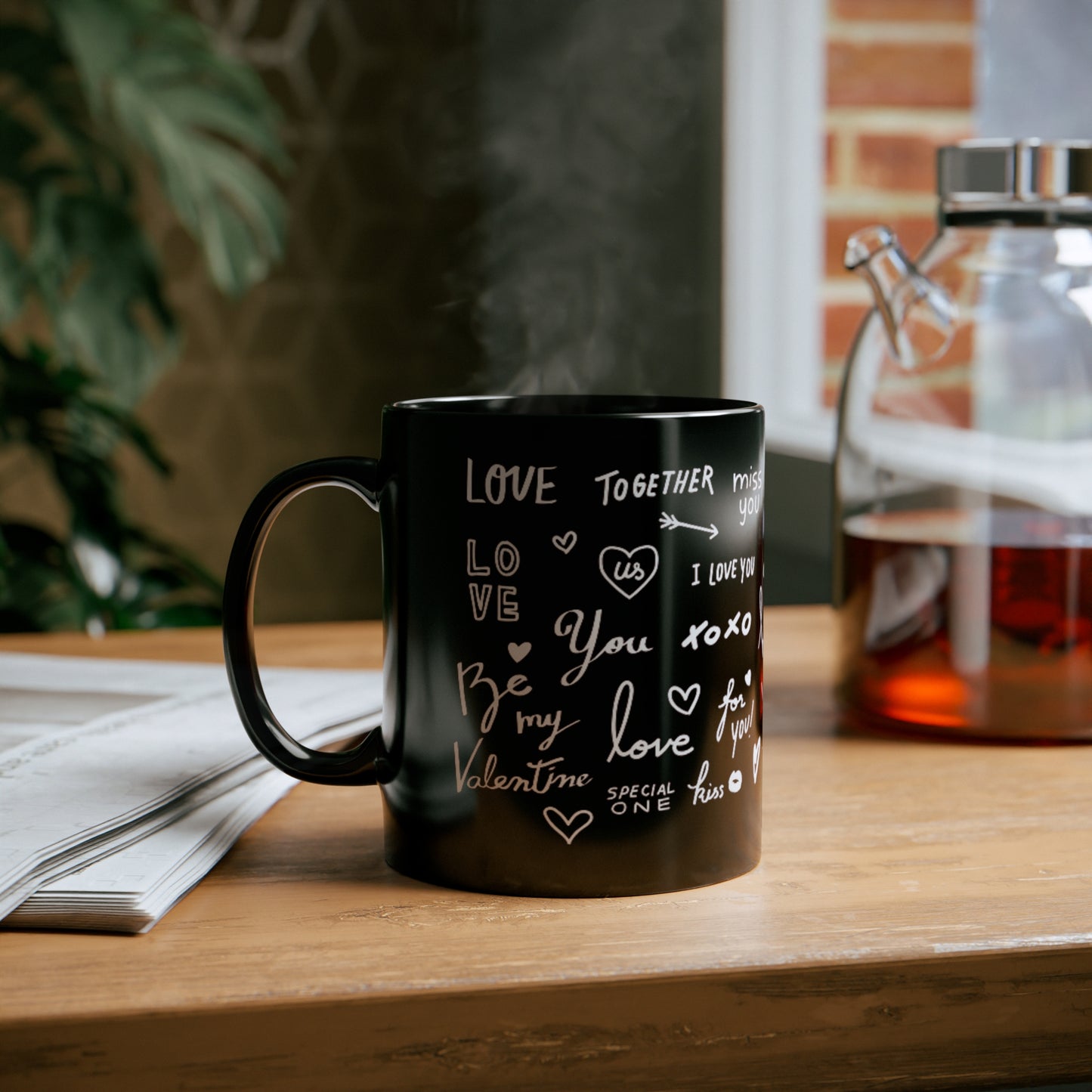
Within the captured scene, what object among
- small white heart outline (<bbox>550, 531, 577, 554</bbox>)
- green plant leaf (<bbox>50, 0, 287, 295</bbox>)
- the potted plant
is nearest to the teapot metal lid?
small white heart outline (<bbox>550, 531, 577, 554</bbox>)

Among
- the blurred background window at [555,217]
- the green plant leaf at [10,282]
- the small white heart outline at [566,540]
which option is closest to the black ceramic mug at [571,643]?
the small white heart outline at [566,540]

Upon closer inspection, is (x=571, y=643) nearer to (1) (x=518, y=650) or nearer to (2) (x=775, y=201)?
(1) (x=518, y=650)

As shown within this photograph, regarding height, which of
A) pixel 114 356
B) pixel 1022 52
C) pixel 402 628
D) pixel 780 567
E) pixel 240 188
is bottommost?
pixel 780 567

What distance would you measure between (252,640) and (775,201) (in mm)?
1369

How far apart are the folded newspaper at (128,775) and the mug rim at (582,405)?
0.16 m

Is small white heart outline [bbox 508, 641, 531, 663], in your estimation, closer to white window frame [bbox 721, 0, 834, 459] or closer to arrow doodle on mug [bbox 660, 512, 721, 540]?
arrow doodle on mug [bbox 660, 512, 721, 540]

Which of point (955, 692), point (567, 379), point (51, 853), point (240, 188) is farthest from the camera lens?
point (567, 379)

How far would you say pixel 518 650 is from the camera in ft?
1.35

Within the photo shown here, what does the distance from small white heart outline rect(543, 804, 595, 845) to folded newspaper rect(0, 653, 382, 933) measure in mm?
117

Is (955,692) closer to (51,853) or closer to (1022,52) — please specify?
(51,853)

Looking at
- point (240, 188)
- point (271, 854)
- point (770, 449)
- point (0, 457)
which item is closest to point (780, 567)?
point (770, 449)

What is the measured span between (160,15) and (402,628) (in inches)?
51.0

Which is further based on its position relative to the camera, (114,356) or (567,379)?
(567,379)

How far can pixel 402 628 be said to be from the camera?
0.44m
